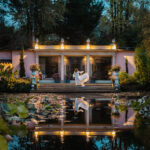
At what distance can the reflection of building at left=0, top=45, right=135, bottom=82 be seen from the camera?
2084 centimetres

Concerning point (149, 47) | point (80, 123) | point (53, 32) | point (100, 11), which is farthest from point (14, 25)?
point (80, 123)

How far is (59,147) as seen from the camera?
3383mm

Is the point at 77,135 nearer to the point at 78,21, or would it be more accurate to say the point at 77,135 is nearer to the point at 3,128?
the point at 3,128

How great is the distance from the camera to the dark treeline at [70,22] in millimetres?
24922

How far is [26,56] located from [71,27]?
10651 mm

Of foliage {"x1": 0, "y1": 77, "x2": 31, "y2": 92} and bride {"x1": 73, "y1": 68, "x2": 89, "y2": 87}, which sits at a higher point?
bride {"x1": 73, "y1": 68, "x2": 89, "y2": 87}

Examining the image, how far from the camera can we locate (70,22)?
2992cm

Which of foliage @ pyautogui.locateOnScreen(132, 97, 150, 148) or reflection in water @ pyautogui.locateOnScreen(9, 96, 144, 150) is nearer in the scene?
reflection in water @ pyautogui.locateOnScreen(9, 96, 144, 150)

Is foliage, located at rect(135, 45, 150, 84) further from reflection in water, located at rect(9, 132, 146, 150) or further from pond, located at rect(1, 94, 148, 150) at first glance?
reflection in water, located at rect(9, 132, 146, 150)

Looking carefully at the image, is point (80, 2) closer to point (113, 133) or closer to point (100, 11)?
point (100, 11)

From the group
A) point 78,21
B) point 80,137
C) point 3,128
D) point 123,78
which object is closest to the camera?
point 3,128

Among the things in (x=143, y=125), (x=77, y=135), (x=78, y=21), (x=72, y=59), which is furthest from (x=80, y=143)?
(x=78, y=21)

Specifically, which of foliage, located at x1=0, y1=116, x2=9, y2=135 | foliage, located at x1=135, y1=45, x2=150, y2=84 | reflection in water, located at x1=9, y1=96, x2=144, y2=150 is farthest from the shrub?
foliage, located at x1=0, y1=116, x2=9, y2=135

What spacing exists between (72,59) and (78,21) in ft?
31.3
